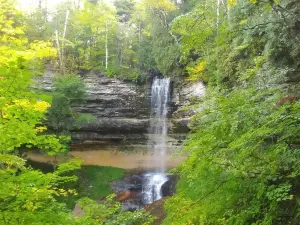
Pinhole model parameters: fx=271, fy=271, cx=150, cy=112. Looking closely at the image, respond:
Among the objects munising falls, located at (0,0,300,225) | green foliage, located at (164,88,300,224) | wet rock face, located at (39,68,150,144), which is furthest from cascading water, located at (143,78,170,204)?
green foliage, located at (164,88,300,224)

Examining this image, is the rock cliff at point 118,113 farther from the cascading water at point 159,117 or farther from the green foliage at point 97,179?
the green foliage at point 97,179

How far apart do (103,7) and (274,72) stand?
21.6 m

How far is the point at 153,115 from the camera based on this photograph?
72.4 feet

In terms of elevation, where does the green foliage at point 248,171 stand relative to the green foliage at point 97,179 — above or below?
above

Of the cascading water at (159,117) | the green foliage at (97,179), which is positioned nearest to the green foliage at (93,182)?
the green foliage at (97,179)

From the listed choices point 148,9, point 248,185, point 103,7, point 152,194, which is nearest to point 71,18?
point 103,7

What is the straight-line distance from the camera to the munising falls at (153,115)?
3365mm

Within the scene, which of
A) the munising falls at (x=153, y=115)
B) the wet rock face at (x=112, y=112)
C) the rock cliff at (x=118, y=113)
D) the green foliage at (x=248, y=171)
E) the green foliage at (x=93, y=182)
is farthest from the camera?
the wet rock face at (x=112, y=112)

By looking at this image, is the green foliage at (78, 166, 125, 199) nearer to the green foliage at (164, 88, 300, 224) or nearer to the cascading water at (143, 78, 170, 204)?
the cascading water at (143, 78, 170, 204)

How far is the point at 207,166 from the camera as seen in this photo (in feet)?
13.0

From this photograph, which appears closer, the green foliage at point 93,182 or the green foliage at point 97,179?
the green foliage at point 93,182

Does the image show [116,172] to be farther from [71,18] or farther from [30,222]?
[71,18]

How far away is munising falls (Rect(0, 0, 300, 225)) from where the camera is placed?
3365 millimetres

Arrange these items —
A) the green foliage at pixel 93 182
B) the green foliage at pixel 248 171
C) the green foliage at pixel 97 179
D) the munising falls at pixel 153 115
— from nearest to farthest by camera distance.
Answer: the green foliage at pixel 248 171 < the munising falls at pixel 153 115 < the green foliage at pixel 93 182 < the green foliage at pixel 97 179
